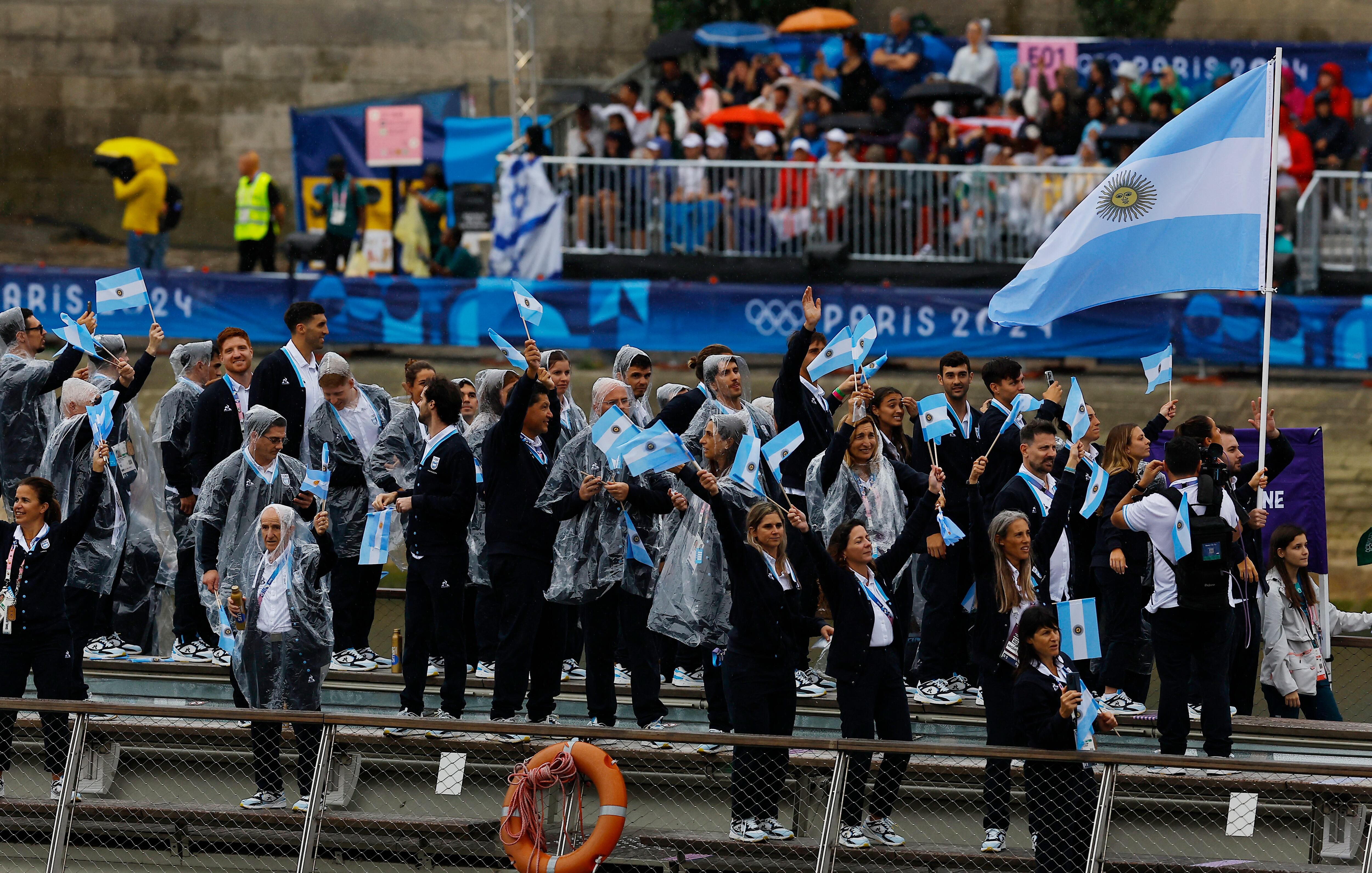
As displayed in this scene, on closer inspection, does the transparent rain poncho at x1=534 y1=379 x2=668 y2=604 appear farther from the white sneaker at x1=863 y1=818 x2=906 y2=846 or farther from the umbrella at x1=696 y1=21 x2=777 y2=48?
the umbrella at x1=696 y1=21 x2=777 y2=48

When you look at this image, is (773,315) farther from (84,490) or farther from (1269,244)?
(1269,244)

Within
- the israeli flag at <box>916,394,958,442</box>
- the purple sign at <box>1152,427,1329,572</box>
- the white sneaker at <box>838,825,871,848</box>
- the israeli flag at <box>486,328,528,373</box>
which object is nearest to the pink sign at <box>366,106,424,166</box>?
the israeli flag at <box>486,328,528,373</box>

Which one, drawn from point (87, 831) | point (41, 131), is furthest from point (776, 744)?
point (41, 131)

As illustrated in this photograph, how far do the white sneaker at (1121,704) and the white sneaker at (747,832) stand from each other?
2571 mm

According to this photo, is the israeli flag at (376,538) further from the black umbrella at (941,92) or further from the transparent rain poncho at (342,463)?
the black umbrella at (941,92)

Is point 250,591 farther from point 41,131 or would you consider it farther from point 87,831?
point 41,131

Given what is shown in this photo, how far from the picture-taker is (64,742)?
27.9 ft

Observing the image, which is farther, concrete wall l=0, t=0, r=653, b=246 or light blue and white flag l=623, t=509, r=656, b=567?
concrete wall l=0, t=0, r=653, b=246

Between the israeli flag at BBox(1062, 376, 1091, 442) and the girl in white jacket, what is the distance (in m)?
1.71

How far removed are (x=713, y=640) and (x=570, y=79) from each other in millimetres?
16184

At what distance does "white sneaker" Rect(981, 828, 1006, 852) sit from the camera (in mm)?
7742

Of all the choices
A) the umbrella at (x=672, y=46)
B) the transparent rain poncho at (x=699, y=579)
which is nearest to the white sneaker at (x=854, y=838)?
the transparent rain poncho at (x=699, y=579)

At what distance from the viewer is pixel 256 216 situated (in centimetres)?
1919

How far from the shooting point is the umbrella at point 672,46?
2053 cm
